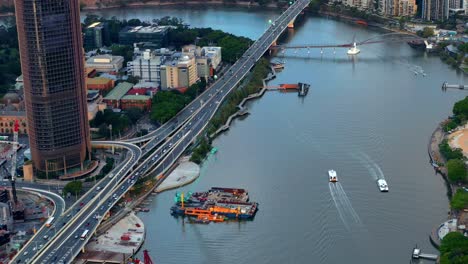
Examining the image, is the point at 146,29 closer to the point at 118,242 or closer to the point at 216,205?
the point at 216,205

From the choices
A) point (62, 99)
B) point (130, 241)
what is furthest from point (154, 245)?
point (62, 99)

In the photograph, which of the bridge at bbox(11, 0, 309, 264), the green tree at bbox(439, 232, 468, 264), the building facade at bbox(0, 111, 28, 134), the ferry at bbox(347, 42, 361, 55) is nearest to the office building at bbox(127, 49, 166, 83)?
the bridge at bbox(11, 0, 309, 264)

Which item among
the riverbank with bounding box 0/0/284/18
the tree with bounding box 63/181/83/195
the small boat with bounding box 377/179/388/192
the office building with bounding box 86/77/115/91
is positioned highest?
the riverbank with bounding box 0/0/284/18

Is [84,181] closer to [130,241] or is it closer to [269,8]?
[130,241]

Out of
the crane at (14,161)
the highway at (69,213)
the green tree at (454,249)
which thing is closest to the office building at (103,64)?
the crane at (14,161)

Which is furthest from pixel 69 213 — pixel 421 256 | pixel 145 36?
pixel 145 36

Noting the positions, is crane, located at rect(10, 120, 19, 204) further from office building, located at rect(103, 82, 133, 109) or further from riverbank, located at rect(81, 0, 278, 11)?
riverbank, located at rect(81, 0, 278, 11)
